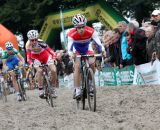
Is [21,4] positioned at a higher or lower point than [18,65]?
higher

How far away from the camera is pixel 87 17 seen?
2444cm

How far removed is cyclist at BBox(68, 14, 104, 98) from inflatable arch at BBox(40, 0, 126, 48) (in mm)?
10048

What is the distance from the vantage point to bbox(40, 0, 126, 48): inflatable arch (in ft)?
73.4

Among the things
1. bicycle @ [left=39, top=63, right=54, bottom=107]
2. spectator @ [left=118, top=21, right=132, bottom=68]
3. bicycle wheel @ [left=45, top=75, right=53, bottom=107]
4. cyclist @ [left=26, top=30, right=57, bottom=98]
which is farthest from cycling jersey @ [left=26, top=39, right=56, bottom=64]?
spectator @ [left=118, top=21, right=132, bottom=68]

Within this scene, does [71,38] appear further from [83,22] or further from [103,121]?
[103,121]

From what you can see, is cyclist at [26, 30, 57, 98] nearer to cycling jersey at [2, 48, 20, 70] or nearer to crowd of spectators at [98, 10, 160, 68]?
crowd of spectators at [98, 10, 160, 68]

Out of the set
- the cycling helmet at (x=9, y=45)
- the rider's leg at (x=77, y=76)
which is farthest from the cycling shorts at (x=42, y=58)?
the cycling helmet at (x=9, y=45)

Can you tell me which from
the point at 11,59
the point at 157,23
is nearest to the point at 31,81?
the point at 11,59

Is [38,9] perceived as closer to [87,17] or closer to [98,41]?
[87,17]

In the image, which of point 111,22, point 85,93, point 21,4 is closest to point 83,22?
point 85,93

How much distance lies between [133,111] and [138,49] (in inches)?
152

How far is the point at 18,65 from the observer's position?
58.0 feet

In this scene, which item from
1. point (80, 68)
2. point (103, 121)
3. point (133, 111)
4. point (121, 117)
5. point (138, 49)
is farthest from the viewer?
point (138, 49)

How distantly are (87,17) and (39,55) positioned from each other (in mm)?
11011
